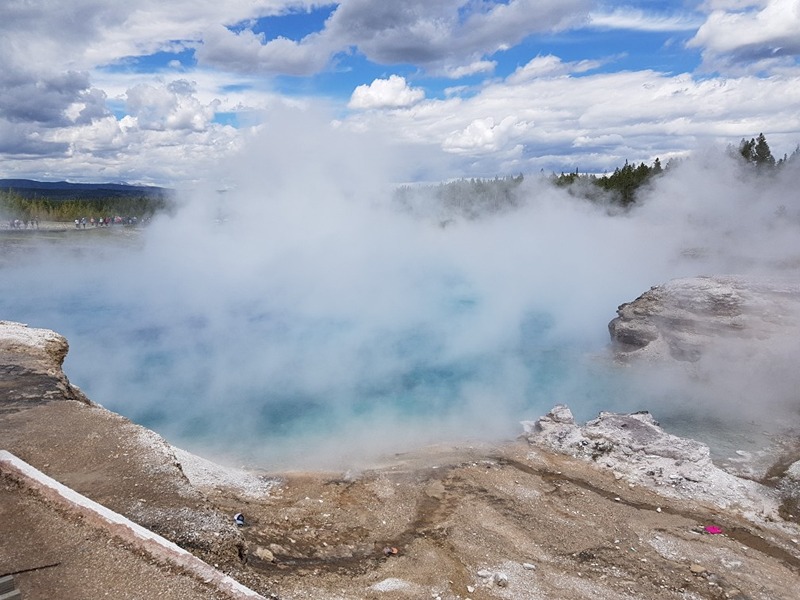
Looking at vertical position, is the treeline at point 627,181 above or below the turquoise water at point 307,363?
above

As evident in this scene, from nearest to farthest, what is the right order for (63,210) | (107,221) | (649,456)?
(649,456)
(107,221)
(63,210)

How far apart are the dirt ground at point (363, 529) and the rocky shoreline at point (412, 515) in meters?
0.02

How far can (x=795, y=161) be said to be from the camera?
2455 cm

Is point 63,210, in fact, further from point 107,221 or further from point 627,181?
point 627,181

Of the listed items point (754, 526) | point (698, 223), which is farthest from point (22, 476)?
point (698, 223)

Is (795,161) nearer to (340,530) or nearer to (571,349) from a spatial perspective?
(571,349)

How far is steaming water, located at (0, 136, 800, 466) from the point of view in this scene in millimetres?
11828

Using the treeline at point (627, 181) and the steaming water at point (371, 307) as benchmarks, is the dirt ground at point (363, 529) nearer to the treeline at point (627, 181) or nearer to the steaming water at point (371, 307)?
the steaming water at point (371, 307)

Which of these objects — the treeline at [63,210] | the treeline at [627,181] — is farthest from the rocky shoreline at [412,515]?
the treeline at [63,210]

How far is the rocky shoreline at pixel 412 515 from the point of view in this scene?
4547 millimetres

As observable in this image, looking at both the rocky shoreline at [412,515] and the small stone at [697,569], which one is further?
the small stone at [697,569]

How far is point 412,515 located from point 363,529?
0.88 meters

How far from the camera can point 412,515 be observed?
24.6 feet

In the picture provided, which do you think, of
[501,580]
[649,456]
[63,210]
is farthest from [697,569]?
[63,210]
